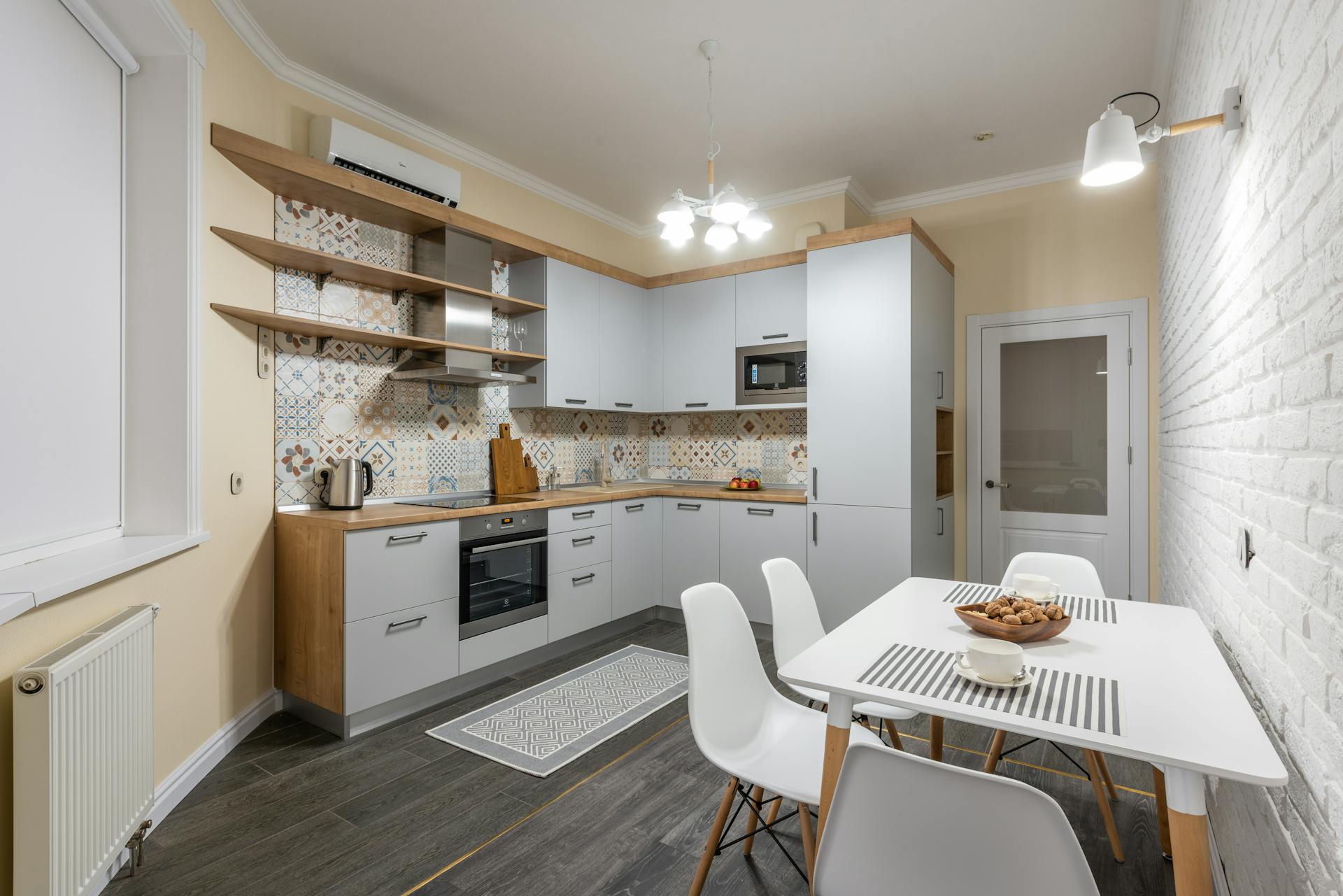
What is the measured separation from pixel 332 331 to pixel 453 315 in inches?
25.8

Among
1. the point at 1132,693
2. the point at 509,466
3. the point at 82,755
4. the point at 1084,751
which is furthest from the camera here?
the point at 509,466

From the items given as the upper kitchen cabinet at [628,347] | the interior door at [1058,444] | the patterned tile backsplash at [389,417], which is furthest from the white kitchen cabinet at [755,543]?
the interior door at [1058,444]

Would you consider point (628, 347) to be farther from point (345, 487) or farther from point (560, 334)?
point (345, 487)

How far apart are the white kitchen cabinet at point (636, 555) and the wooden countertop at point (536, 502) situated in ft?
0.30

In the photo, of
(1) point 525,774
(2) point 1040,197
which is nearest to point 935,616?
(1) point 525,774

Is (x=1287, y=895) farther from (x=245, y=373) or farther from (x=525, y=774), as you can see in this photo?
(x=245, y=373)

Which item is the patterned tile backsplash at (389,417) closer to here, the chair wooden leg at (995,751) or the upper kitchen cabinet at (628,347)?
the upper kitchen cabinet at (628,347)

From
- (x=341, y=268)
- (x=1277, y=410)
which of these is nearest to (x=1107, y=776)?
(x=1277, y=410)

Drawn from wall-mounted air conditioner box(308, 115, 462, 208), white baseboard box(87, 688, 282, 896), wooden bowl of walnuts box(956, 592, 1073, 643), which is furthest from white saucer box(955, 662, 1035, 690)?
wall-mounted air conditioner box(308, 115, 462, 208)

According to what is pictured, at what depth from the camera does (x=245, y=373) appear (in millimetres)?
2684

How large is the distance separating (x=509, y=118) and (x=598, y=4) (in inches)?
41.0

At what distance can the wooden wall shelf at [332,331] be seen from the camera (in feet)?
8.41

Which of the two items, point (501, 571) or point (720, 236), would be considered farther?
point (501, 571)

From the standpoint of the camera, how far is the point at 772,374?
4223 millimetres
